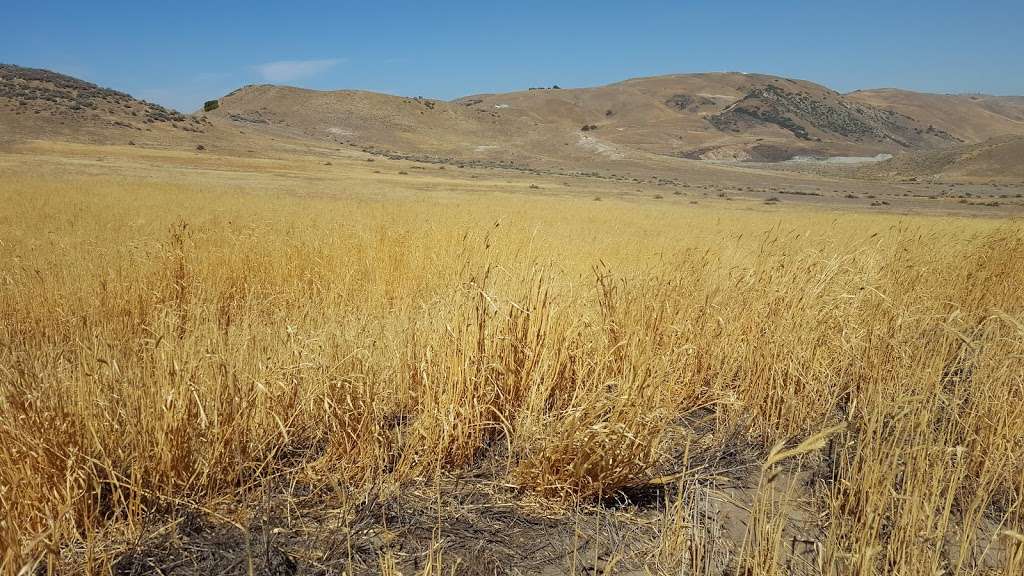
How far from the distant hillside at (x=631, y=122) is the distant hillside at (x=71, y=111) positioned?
15.3 meters

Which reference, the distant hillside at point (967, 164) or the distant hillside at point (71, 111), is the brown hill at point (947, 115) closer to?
the distant hillside at point (967, 164)

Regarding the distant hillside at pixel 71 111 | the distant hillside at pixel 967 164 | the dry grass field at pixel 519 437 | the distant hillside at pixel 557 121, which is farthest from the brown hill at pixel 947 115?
the dry grass field at pixel 519 437

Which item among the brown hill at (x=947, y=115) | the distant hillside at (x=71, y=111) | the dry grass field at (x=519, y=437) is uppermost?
the brown hill at (x=947, y=115)

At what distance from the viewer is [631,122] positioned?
101500 millimetres

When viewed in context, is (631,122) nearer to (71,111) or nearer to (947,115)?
(71,111)

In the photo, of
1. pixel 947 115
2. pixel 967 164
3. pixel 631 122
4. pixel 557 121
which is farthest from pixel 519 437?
pixel 947 115

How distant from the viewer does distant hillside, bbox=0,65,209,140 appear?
36031mm

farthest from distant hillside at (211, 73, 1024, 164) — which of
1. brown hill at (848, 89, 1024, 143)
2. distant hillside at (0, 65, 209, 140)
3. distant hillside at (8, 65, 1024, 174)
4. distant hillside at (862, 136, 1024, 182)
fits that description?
distant hillside at (862, 136, 1024, 182)

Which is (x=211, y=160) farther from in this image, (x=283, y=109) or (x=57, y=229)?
(x=283, y=109)

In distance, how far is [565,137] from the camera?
71.7 metres

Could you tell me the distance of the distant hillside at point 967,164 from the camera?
167 feet

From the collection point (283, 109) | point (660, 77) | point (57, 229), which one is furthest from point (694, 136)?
point (57, 229)

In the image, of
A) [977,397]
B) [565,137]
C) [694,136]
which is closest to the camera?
[977,397]

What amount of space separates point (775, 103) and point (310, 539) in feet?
422
